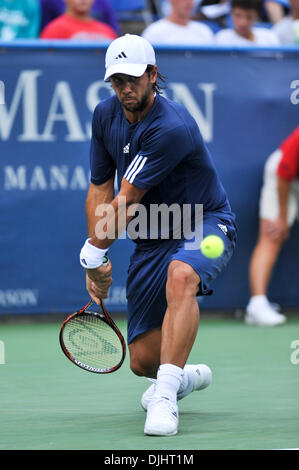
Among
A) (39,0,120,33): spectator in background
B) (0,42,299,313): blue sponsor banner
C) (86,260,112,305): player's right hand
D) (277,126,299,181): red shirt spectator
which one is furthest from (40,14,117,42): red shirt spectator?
(86,260,112,305): player's right hand

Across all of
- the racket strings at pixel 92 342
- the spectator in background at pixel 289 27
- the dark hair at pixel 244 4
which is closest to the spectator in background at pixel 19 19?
the dark hair at pixel 244 4

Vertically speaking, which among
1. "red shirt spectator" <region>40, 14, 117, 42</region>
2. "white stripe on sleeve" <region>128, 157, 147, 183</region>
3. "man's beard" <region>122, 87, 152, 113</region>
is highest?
"red shirt spectator" <region>40, 14, 117, 42</region>

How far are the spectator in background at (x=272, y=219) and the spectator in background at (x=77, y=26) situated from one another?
5.88 feet

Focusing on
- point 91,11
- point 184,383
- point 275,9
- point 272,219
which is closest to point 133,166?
point 184,383

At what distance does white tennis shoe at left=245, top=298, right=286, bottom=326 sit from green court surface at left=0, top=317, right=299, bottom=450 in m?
0.34

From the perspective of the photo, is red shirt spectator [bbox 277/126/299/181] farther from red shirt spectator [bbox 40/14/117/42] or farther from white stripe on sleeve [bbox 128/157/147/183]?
white stripe on sleeve [bbox 128/157/147/183]

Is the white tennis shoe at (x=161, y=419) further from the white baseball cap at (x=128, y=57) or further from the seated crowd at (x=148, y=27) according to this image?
the seated crowd at (x=148, y=27)

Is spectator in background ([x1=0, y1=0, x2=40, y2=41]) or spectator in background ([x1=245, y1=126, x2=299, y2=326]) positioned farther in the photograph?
spectator in background ([x1=0, y1=0, x2=40, y2=41])

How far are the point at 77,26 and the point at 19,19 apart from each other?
0.51 metres

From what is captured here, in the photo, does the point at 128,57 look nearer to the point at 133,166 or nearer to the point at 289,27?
the point at 133,166

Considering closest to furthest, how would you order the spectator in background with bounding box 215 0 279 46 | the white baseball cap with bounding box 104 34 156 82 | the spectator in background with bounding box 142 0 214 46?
the white baseball cap with bounding box 104 34 156 82 < the spectator in background with bounding box 142 0 214 46 < the spectator in background with bounding box 215 0 279 46

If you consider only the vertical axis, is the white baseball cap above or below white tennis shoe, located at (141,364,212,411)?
above

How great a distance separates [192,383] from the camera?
16.8 feet

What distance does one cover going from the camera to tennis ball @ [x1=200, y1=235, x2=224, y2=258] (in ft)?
15.4
